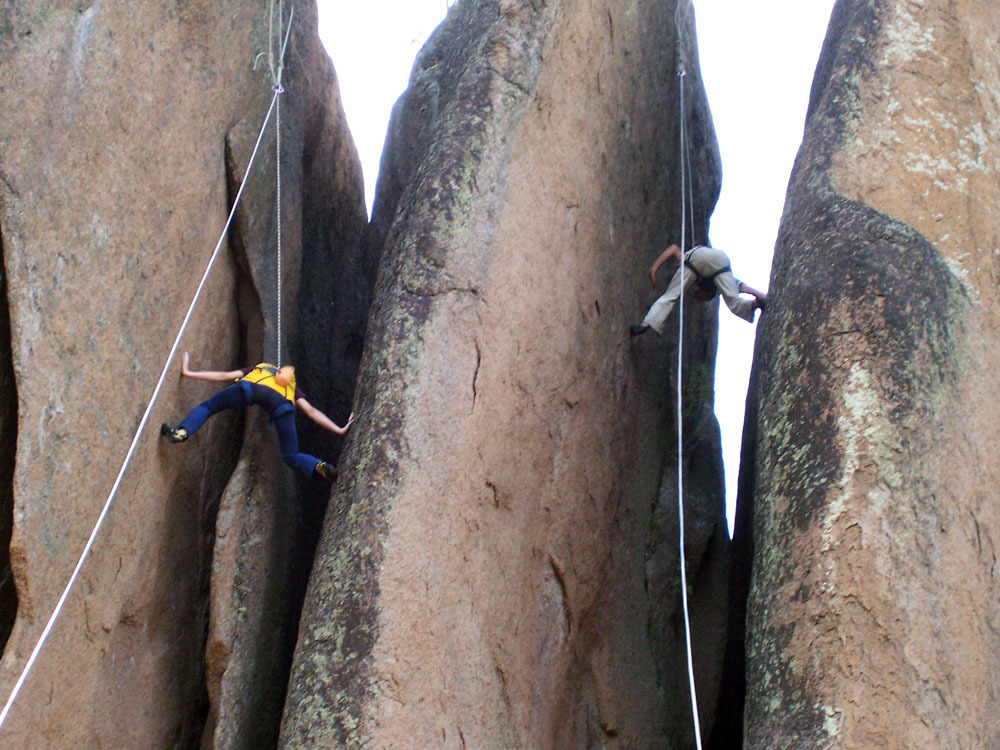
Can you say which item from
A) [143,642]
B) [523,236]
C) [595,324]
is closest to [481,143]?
[523,236]

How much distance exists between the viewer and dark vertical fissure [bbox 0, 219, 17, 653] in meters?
6.22

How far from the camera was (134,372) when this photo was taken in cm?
695

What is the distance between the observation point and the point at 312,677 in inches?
245

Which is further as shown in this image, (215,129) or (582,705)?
(215,129)

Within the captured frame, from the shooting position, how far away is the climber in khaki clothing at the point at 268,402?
23.9 feet

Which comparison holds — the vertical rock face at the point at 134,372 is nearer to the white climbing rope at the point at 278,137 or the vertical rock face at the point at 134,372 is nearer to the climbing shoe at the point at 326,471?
the white climbing rope at the point at 278,137

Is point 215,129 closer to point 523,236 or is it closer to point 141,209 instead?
point 141,209

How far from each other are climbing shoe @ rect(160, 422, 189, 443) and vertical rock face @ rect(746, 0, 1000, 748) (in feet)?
10.9

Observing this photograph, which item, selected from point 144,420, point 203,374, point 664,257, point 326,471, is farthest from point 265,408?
point 664,257

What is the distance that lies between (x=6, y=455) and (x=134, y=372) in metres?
0.94

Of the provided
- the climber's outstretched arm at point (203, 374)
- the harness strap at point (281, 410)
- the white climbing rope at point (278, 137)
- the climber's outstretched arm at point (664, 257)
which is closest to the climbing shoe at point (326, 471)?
the harness strap at point (281, 410)

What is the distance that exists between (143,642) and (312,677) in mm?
1310

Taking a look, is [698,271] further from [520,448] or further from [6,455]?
[6,455]

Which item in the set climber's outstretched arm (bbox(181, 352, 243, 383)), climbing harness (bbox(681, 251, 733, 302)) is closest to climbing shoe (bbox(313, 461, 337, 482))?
climber's outstretched arm (bbox(181, 352, 243, 383))
